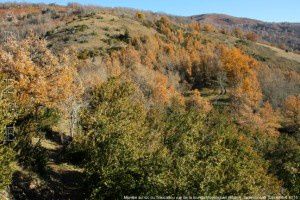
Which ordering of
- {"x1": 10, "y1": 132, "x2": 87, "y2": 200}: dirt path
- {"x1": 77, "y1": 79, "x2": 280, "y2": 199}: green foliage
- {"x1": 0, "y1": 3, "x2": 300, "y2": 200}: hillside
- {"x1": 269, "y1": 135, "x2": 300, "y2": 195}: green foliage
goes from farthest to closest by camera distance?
1. {"x1": 269, "y1": 135, "x2": 300, "y2": 195}: green foliage
2. {"x1": 10, "y1": 132, "x2": 87, "y2": 200}: dirt path
3. {"x1": 0, "y1": 3, "x2": 300, "y2": 200}: hillside
4. {"x1": 77, "y1": 79, "x2": 280, "y2": 199}: green foliage

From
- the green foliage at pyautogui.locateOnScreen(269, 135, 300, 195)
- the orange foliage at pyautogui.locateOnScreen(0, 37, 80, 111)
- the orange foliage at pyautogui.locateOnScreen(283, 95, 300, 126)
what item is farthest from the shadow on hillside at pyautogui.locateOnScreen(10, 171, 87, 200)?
the orange foliage at pyautogui.locateOnScreen(283, 95, 300, 126)

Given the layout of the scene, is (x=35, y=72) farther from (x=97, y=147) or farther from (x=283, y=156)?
(x=283, y=156)

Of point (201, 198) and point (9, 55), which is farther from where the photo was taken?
point (9, 55)

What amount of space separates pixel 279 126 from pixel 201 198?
123747mm

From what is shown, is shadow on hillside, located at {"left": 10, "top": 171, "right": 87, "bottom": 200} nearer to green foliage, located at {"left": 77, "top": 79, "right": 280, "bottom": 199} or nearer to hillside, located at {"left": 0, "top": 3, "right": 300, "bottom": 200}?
hillside, located at {"left": 0, "top": 3, "right": 300, "bottom": 200}

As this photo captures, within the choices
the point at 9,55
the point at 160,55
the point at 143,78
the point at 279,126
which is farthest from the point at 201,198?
the point at 160,55

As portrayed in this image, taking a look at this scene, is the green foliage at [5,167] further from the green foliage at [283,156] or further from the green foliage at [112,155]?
the green foliage at [283,156]

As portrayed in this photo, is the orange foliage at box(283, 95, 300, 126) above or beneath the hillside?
beneath

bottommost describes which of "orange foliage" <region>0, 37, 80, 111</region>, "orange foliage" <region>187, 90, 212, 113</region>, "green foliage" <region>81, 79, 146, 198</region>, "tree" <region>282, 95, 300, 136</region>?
"tree" <region>282, 95, 300, 136</region>

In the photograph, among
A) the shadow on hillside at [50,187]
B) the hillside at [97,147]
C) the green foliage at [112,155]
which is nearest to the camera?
the hillside at [97,147]

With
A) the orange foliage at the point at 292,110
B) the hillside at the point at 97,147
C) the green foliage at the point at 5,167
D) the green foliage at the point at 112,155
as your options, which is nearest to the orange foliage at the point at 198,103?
the hillside at the point at 97,147

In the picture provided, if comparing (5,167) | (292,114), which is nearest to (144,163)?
(5,167)

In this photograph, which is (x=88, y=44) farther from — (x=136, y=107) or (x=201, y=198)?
(x=201, y=198)

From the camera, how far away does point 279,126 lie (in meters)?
145
